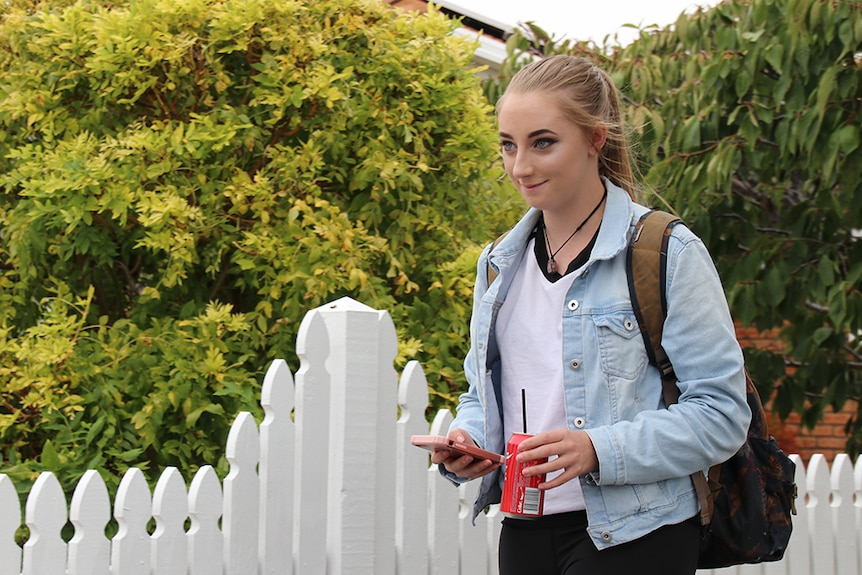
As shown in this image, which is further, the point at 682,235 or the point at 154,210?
the point at 154,210

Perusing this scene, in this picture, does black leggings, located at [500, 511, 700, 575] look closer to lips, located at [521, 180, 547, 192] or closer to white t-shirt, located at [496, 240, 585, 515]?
white t-shirt, located at [496, 240, 585, 515]

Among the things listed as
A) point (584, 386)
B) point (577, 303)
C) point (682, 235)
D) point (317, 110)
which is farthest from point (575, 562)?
point (317, 110)

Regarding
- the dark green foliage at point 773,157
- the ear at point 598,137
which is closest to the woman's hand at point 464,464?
the ear at point 598,137

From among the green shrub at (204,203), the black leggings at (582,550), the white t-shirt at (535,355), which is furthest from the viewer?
the green shrub at (204,203)

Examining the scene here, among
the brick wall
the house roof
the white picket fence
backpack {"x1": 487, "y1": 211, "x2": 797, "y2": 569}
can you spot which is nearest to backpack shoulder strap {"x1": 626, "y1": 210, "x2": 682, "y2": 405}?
backpack {"x1": 487, "y1": 211, "x2": 797, "y2": 569}

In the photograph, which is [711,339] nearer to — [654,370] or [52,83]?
[654,370]

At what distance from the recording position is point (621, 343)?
6.84ft

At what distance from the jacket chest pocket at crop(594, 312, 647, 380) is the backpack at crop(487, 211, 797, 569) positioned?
19mm

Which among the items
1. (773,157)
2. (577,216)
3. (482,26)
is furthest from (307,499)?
(482,26)

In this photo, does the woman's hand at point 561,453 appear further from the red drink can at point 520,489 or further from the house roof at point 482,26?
the house roof at point 482,26

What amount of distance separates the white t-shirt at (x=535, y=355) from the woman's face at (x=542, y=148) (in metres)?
0.18

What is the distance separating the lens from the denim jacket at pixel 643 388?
201cm

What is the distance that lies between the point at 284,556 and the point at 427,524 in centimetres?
53

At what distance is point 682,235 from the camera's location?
211cm
